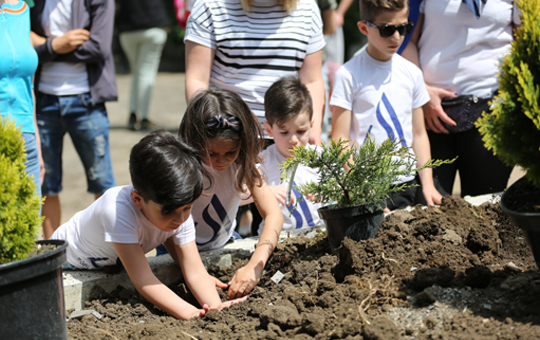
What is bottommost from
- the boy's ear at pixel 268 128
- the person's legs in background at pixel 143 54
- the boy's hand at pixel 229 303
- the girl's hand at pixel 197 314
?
the person's legs in background at pixel 143 54

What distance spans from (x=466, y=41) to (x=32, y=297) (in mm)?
3277

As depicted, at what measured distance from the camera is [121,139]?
9.20 meters

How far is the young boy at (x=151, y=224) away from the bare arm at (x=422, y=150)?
1.79 metres

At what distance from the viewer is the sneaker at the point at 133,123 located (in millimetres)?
9558

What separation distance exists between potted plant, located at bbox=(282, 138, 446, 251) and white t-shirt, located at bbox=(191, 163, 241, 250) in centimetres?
57

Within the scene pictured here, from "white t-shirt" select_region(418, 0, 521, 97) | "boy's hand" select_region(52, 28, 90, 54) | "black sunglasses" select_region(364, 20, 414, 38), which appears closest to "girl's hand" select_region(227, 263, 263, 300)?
"black sunglasses" select_region(364, 20, 414, 38)

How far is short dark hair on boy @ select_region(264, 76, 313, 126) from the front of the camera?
3.50m

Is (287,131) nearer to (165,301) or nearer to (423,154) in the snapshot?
(423,154)

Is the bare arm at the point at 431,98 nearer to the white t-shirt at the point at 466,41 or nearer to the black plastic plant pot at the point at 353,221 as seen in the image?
the white t-shirt at the point at 466,41

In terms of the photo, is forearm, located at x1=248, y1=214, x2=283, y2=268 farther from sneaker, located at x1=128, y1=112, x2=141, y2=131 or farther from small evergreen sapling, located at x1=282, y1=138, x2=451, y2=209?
sneaker, located at x1=128, y1=112, x2=141, y2=131

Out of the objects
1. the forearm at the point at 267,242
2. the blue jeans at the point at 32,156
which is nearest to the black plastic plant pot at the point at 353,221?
the forearm at the point at 267,242

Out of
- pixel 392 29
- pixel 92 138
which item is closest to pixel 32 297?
pixel 92 138

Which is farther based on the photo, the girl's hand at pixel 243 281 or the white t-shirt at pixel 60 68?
the white t-shirt at pixel 60 68

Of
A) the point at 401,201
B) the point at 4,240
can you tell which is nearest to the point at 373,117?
the point at 401,201
